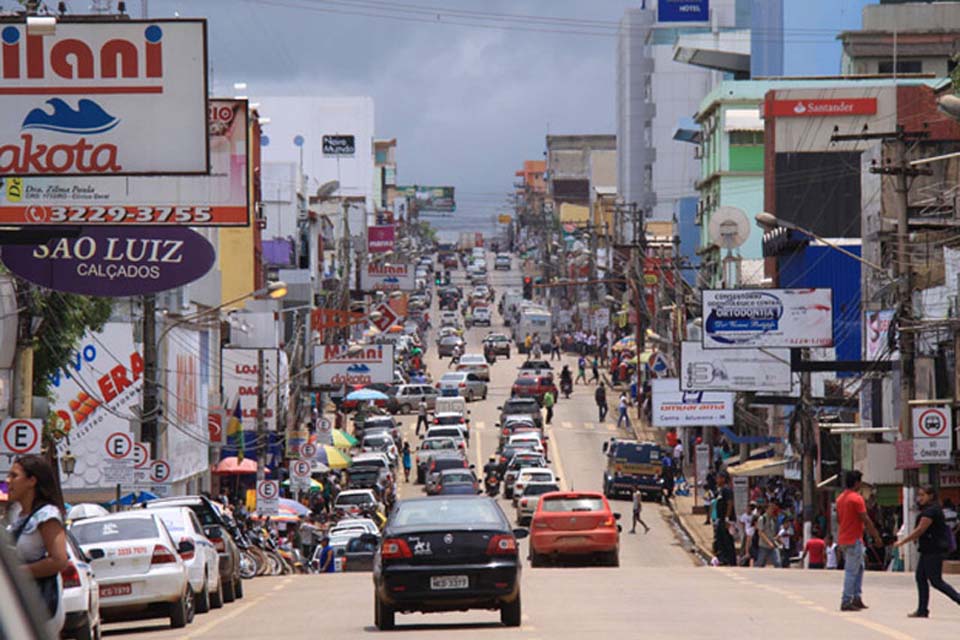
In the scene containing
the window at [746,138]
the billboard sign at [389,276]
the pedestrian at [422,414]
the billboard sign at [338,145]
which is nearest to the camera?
the pedestrian at [422,414]

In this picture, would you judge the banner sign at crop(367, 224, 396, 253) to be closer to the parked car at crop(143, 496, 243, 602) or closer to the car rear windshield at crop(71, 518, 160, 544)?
the parked car at crop(143, 496, 243, 602)

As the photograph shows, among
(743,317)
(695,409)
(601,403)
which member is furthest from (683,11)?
(743,317)

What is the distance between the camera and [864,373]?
45.3 metres

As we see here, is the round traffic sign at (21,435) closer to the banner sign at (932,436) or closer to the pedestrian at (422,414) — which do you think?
the banner sign at (932,436)

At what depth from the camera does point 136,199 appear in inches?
900

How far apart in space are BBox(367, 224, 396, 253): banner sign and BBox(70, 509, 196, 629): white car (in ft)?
429

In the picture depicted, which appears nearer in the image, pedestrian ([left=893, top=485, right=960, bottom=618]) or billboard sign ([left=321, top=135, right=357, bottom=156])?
pedestrian ([left=893, top=485, right=960, bottom=618])

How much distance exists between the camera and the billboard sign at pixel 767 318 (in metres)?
46.1

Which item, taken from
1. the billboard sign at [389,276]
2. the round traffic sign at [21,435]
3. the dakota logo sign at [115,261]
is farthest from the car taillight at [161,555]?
the billboard sign at [389,276]

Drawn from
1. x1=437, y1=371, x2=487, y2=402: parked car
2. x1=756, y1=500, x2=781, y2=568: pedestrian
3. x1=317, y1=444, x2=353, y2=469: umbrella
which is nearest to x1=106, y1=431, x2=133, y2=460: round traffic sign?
x1=756, y1=500, x2=781, y2=568: pedestrian

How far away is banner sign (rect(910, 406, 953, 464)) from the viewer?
3139 cm

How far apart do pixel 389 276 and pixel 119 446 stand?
9530 centimetres

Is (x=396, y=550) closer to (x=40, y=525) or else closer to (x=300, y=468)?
(x=40, y=525)

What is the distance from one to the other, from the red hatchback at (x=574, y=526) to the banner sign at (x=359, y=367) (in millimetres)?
39051
